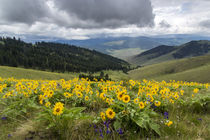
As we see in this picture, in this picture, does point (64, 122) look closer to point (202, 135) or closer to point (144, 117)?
point (144, 117)

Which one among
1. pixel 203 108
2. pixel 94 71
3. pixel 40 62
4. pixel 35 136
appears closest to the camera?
pixel 35 136

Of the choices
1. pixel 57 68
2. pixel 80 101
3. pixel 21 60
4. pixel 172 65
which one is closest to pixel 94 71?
pixel 57 68

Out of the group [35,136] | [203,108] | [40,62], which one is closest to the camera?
[35,136]

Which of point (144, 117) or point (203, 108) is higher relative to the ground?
point (144, 117)

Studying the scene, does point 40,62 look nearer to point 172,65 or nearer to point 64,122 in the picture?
point 64,122

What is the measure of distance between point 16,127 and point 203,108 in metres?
6.39

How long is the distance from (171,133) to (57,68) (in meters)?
158

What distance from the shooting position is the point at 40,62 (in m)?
148

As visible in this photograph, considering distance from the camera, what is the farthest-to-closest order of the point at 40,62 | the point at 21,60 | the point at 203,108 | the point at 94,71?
the point at 94,71
the point at 40,62
the point at 21,60
the point at 203,108

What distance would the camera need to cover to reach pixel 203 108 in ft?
16.3

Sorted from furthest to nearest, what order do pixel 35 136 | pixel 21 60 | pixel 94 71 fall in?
1. pixel 94 71
2. pixel 21 60
3. pixel 35 136

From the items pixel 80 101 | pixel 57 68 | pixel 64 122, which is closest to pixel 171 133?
pixel 64 122

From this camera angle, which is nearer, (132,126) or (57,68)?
(132,126)

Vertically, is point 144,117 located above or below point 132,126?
above
